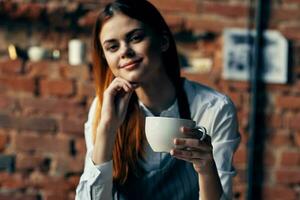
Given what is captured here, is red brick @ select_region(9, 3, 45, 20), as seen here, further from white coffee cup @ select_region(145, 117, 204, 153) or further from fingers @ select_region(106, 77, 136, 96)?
white coffee cup @ select_region(145, 117, 204, 153)

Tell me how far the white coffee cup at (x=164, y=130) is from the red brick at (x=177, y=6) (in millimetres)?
1215

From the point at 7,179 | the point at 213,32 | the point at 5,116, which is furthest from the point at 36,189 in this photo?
the point at 213,32

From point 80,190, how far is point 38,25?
1.23 metres

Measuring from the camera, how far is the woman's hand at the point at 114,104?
1525 millimetres

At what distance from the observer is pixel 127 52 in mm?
1551

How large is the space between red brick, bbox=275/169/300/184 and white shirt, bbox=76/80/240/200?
0.95 meters

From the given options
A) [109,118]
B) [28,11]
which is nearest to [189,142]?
[109,118]

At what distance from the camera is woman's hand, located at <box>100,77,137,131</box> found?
153cm

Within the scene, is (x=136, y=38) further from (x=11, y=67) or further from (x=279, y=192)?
(x=279, y=192)

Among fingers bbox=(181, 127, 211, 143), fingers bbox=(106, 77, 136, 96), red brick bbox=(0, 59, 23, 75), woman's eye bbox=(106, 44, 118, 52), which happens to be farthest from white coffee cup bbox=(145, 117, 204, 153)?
red brick bbox=(0, 59, 23, 75)

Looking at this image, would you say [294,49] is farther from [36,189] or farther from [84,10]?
[36,189]

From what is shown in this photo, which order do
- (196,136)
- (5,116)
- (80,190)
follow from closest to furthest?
1. (196,136)
2. (80,190)
3. (5,116)

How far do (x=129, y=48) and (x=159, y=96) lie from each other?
239 mm

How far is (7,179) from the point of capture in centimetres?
262
